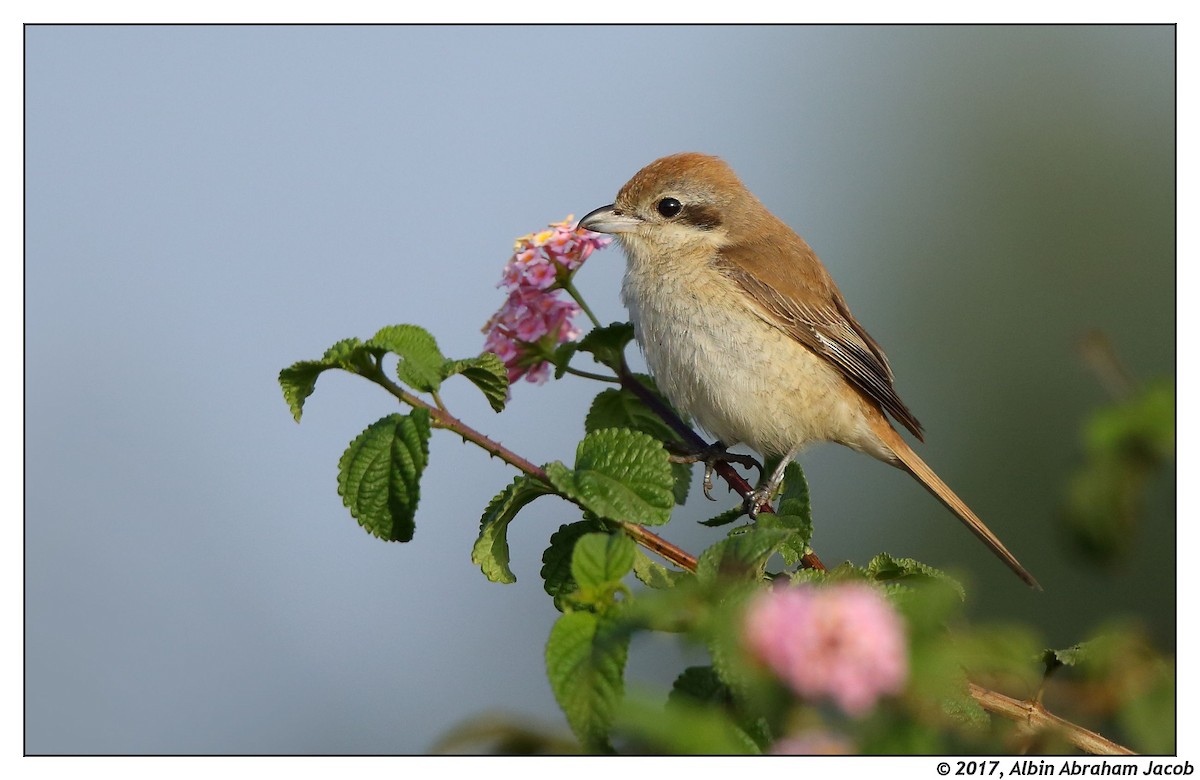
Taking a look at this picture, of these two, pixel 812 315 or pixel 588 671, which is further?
pixel 812 315

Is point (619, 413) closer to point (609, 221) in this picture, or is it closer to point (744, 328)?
point (744, 328)

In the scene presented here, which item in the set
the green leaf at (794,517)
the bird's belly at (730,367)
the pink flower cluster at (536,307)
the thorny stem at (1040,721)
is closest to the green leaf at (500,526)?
the green leaf at (794,517)

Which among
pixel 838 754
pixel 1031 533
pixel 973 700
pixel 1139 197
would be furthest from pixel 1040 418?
pixel 838 754

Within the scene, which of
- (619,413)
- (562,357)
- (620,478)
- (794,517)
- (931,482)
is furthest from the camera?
(931,482)

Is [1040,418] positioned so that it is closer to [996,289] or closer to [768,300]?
[996,289]

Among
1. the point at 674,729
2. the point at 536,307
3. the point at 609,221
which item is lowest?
the point at 674,729

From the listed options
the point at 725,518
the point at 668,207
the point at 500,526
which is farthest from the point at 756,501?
the point at 668,207

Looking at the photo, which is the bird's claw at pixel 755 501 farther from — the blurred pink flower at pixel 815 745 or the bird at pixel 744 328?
the blurred pink flower at pixel 815 745

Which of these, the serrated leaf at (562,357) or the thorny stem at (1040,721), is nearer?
the thorny stem at (1040,721)

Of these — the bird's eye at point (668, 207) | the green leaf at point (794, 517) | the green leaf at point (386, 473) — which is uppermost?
the bird's eye at point (668, 207)
